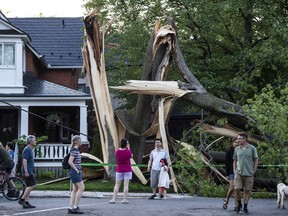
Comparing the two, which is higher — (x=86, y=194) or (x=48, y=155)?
(x=48, y=155)

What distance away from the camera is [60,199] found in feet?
66.0

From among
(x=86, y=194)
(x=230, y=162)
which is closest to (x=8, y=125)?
(x=86, y=194)

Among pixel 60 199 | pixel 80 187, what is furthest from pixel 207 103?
pixel 80 187

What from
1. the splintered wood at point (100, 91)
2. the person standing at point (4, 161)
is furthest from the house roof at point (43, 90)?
the person standing at point (4, 161)

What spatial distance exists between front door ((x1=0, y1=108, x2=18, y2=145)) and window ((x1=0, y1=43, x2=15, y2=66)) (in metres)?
2.76

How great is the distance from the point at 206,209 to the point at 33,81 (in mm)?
19002

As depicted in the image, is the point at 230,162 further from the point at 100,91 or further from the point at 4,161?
the point at 100,91

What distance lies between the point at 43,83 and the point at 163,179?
590 inches

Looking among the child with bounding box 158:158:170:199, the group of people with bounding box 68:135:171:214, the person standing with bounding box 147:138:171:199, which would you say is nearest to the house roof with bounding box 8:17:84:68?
the person standing with bounding box 147:138:171:199

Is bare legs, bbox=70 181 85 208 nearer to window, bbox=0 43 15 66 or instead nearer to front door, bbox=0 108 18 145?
window, bbox=0 43 15 66

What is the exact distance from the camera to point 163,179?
20.2 m

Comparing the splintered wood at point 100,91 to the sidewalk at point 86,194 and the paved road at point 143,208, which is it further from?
the paved road at point 143,208

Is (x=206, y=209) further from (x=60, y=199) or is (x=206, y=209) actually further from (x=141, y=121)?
(x=141, y=121)

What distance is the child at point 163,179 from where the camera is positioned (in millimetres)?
20234
